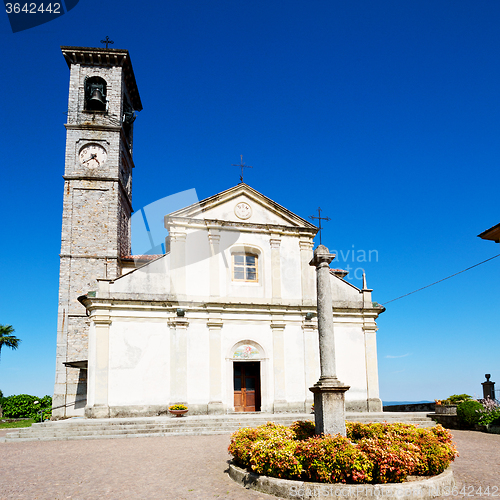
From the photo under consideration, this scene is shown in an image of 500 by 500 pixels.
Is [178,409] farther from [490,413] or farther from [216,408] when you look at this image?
[490,413]

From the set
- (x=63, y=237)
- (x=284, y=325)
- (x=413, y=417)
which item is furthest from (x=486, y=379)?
(x=63, y=237)

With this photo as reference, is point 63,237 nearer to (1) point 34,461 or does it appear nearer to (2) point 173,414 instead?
(2) point 173,414

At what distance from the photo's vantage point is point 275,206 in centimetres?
2208

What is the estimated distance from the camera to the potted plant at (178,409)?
17812 mm

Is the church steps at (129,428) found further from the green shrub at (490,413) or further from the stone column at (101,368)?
the green shrub at (490,413)

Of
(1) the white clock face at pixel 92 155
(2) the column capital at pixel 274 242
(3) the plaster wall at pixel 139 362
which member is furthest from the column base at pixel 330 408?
(1) the white clock face at pixel 92 155

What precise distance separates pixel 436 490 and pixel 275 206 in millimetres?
16313

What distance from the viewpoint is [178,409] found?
702 inches

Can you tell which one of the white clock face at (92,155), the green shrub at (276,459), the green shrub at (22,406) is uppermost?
the white clock face at (92,155)

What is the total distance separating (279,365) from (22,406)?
2022cm

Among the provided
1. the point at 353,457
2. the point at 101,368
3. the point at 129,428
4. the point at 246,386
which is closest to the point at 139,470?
the point at 353,457

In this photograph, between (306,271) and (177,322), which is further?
(306,271)

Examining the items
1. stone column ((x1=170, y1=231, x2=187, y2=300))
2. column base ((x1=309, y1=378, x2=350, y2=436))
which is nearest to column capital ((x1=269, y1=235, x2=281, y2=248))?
stone column ((x1=170, y1=231, x2=187, y2=300))

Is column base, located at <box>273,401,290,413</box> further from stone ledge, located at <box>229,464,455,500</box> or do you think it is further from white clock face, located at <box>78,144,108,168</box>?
white clock face, located at <box>78,144,108,168</box>
